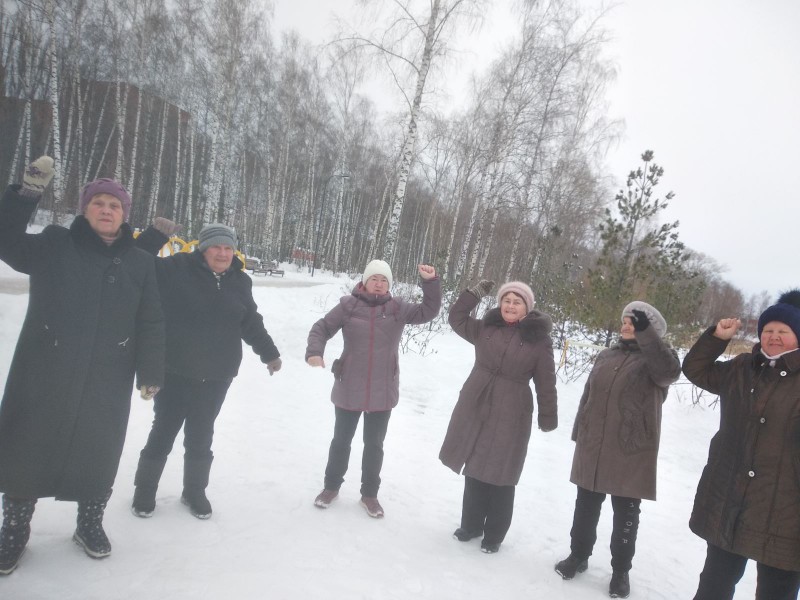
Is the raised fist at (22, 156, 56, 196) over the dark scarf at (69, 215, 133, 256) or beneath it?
over

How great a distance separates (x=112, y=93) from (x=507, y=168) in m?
18.5

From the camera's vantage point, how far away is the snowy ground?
7.12ft

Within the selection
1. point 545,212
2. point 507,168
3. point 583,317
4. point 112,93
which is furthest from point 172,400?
point 112,93

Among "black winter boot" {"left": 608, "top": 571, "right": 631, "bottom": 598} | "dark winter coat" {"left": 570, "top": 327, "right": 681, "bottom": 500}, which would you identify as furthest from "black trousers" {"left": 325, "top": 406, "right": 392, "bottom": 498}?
"black winter boot" {"left": 608, "top": 571, "right": 631, "bottom": 598}

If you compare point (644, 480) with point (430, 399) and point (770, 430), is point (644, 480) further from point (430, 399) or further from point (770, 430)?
point (430, 399)

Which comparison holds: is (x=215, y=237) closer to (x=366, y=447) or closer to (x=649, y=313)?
(x=366, y=447)

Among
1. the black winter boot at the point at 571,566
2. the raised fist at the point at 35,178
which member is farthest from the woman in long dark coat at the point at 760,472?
the raised fist at the point at 35,178

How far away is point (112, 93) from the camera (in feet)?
67.5

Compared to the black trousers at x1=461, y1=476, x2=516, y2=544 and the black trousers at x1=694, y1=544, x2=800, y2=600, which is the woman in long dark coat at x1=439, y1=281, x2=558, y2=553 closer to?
the black trousers at x1=461, y1=476, x2=516, y2=544

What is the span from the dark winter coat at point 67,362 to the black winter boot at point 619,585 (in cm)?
283

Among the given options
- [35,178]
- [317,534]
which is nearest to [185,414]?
[317,534]

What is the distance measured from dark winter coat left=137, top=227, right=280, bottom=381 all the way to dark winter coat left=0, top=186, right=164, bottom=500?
1.22ft

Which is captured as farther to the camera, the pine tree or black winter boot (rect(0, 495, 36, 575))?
the pine tree

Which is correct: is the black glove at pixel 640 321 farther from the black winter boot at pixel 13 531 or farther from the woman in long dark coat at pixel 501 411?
the black winter boot at pixel 13 531
